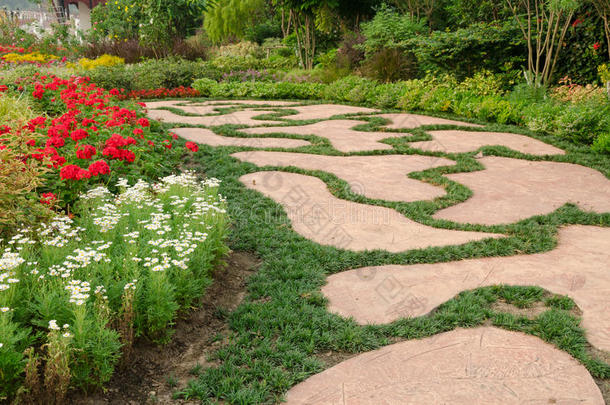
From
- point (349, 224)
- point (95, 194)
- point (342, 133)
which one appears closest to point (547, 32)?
point (342, 133)

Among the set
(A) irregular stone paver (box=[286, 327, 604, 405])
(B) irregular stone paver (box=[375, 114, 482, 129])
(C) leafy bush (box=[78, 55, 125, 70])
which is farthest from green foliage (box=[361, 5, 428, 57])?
(A) irregular stone paver (box=[286, 327, 604, 405])

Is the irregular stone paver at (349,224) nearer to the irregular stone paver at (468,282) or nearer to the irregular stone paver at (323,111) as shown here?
the irregular stone paver at (468,282)

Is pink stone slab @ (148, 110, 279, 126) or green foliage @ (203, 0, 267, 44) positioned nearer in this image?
pink stone slab @ (148, 110, 279, 126)

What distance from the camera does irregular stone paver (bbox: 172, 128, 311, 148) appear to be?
5.31 meters

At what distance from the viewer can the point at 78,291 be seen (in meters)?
1.79

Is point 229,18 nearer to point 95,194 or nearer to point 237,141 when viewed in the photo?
point 237,141

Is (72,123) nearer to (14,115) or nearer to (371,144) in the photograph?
(14,115)

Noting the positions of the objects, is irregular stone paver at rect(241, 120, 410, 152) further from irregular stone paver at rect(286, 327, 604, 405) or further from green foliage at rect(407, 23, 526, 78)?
irregular stone paver at rect(286, 327, 604, 405)

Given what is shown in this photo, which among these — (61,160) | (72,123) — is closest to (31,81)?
(72,123)

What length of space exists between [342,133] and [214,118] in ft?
7.00

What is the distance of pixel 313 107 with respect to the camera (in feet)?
27.3

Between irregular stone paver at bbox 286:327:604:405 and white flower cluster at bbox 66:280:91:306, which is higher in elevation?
white flower cluster at bbox 66:280:91:306

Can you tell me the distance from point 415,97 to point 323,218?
5.07 metres

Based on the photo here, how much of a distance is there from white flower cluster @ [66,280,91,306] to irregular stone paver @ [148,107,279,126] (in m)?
4.83
